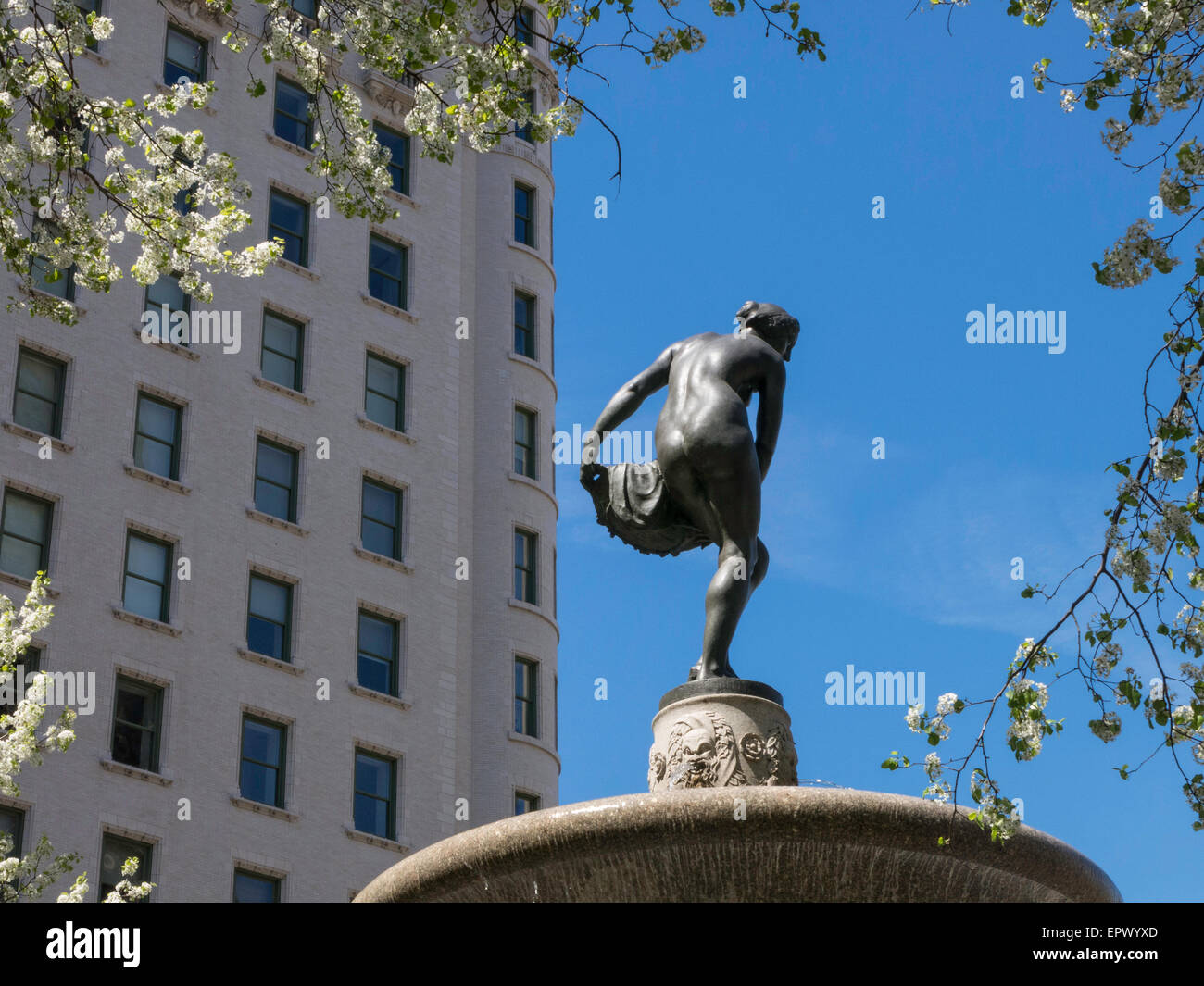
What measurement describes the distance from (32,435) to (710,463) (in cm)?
2972

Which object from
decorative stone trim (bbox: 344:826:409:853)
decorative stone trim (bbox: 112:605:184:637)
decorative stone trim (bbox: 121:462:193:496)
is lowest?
decorative stone trim (bbox: 344:826:409:853)

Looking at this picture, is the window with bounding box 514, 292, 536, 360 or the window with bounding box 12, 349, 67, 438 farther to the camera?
the window with bounding box 514, 292, 536, 360

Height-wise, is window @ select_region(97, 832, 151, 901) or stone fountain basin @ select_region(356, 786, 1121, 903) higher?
window @ select_region(97, 832, 151, 901)

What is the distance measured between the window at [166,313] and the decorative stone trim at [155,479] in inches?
129

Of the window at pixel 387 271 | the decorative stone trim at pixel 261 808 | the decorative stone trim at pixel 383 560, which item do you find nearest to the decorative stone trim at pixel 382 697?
the decorative stone trim at pixel 383 560

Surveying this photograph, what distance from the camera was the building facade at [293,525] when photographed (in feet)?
126

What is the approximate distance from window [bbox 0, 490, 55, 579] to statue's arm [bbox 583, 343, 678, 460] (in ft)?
89.9

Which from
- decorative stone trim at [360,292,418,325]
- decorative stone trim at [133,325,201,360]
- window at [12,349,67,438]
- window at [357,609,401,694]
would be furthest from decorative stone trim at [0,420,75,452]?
decorative stone trim at [360,292,418,325]

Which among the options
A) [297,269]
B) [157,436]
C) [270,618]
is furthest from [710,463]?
[297,269]

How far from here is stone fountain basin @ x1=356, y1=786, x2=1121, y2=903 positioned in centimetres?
981

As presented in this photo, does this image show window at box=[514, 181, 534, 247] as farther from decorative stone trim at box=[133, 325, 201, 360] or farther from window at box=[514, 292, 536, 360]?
decorative stone trim at box=[133, 325, 201, 360]

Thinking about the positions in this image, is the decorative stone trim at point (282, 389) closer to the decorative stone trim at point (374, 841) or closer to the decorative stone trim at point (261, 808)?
the decorative stone trim at point (261, 808)
